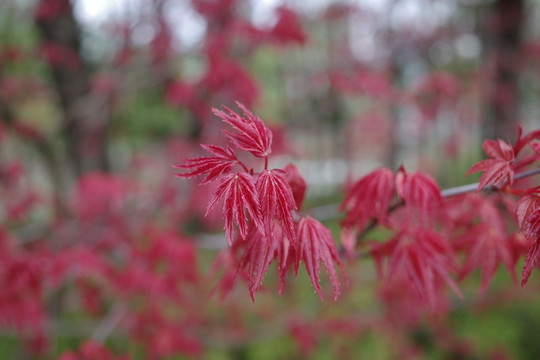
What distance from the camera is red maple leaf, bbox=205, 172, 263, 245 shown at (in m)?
0.69

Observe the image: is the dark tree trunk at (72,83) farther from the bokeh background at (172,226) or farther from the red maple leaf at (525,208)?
the red maple leaf at (525,208)

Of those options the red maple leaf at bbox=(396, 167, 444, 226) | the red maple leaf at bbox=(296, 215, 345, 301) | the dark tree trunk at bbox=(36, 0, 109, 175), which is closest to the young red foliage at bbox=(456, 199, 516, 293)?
the red maple leaf at bbox=(396, 167, 444, 226)

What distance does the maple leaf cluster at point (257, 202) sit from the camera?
0.69 meters

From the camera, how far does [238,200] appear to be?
70cm

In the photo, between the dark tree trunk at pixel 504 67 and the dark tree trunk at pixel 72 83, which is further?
the dark tree trunk at pixel 504 67

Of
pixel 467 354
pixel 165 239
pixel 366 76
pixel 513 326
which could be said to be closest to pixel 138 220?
pixel 165 239

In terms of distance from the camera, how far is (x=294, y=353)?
357cm

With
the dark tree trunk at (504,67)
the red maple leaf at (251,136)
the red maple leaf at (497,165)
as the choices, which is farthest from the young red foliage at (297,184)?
the dark tree trunk at (504,67)

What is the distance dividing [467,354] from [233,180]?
4291 mm

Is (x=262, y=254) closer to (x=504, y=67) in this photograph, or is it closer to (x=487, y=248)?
(x=487, y=248)

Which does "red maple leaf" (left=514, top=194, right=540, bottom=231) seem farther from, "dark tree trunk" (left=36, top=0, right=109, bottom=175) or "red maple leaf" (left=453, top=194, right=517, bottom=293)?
"dark tree trunk" (left=36, top=0, right=109, bottom=175)

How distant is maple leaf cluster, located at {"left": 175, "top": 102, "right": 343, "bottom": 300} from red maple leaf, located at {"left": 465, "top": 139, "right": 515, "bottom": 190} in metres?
0.39

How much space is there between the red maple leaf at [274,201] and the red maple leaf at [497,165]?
0.46 meters

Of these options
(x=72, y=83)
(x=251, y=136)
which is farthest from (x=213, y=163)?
(x=72, y=83)
